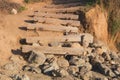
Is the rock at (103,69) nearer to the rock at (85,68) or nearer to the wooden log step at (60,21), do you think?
the rock at (85,68)

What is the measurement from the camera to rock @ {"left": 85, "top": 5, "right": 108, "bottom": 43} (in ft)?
45.9

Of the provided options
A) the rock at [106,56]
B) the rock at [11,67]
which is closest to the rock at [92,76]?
the rock at [106,56]

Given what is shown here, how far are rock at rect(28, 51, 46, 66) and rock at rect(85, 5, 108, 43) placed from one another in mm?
2929

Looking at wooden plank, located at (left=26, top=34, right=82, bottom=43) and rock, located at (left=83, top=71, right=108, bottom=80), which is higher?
wooden plank, located at (left=26, top=34, right=82, bottom=43)

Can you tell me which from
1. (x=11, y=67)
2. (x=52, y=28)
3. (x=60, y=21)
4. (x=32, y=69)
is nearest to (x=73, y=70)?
(x=32, y=69)

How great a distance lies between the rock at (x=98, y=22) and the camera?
14000 mm

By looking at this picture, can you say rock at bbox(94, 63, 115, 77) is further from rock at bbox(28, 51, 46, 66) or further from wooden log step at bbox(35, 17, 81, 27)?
wooden log step at bbox(35, 17, 81, 27)

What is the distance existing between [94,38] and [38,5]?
10.5ft

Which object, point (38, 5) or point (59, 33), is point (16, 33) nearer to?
point (59, 33)

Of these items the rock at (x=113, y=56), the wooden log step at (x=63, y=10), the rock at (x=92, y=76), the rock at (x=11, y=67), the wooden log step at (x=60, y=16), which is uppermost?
the wooden log step at (x=63, y=10)

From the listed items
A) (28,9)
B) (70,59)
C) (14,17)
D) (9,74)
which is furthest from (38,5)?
(9,74)

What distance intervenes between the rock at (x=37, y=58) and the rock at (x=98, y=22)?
115 inches

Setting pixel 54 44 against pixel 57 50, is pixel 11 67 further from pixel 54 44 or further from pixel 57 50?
→ pixel 54 44

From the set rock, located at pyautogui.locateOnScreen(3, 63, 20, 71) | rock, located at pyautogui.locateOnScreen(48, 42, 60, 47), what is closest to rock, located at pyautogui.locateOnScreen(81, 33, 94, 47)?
rock, located at pyautogui.locateOnScreen(48, 42, 60, 47)
